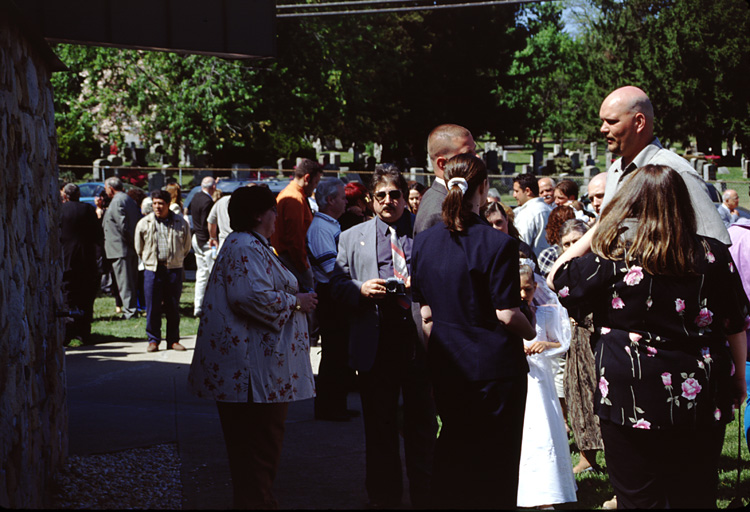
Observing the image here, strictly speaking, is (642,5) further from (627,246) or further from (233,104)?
(627,246)

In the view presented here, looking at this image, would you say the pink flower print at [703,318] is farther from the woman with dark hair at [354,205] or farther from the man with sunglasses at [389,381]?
the woman with dark hair at [354,205]

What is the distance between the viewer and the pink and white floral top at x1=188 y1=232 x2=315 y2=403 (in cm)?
461

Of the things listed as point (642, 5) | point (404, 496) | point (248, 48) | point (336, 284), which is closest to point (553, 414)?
point (404, 496)

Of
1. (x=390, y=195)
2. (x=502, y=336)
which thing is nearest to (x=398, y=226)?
(x=390, y=195)

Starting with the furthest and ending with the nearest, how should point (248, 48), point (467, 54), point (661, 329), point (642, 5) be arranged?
point (467, 54) → point (642, 5) → point (248, 48) → point (661, 329)

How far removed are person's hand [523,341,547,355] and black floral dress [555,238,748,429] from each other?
168 centimetres

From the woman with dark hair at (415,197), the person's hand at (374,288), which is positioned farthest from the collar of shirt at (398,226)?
the woman with dark hair at (415,197)

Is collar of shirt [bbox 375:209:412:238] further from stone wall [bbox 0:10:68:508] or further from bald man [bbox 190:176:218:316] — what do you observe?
bald man [bbox 190:176:218:316]

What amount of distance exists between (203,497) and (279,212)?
355 cm

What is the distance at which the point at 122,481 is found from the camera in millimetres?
5676

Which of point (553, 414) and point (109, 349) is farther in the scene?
point (109, 349)

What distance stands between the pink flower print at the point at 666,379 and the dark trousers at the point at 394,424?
184cm

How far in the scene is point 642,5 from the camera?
143 ft

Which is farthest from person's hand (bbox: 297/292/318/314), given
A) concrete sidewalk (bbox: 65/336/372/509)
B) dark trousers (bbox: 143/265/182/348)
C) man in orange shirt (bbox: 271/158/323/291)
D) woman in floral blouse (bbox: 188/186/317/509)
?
dark trousers (bbox: 143/265/182/348)
